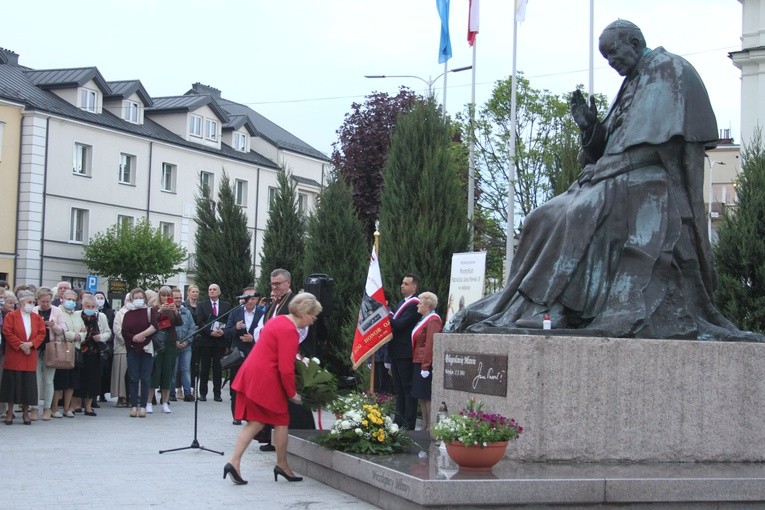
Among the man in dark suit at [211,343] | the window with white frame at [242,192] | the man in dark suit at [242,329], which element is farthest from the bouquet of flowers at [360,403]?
the window with white frame at [242,192]

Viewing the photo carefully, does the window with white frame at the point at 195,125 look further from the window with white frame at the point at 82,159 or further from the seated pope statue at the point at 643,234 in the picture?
the seated pope statue at the point at 643,234

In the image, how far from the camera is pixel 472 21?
29953 mm

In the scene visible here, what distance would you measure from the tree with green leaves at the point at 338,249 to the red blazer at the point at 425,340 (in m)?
8.01

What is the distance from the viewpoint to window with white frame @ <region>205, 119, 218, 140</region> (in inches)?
2151

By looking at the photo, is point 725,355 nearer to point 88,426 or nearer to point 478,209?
point 88,426

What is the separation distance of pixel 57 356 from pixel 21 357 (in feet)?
2.13

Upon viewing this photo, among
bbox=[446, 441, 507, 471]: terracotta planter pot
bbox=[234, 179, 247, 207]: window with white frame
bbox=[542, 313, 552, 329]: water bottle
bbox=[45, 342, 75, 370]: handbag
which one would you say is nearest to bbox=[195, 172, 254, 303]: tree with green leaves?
bbox=[45, 342, 75, 370]: handbag

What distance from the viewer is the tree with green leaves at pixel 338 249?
22.2 meters

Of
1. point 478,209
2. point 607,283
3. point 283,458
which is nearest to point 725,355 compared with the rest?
point 607,283

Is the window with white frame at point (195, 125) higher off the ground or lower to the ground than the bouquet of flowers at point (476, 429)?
higher

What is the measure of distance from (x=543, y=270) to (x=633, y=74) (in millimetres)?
2024

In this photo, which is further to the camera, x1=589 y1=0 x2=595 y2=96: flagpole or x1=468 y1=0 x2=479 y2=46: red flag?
x1=468 y1=0 x2=479 y2=46: red flag

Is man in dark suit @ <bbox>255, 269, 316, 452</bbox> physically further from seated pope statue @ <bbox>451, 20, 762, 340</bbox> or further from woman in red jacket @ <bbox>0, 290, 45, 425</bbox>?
woman in red jacket @ <bbox>0, 290, 45, 425</bbox>

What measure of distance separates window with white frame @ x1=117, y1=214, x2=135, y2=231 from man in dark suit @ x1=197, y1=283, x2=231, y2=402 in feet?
87.6
